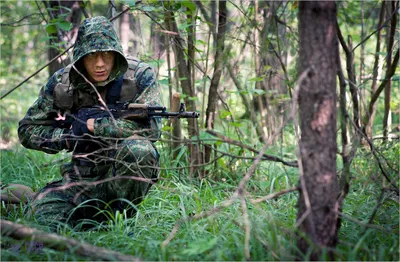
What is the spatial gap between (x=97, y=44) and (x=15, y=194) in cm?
119

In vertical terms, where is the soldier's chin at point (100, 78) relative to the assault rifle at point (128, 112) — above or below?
above

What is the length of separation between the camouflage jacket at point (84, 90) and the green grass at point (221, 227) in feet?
1.68

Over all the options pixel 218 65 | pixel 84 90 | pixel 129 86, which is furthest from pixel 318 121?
pixel 218 65

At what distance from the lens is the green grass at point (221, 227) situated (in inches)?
94.7

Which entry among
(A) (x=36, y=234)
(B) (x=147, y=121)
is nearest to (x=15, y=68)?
(B) (x=147, y=121)

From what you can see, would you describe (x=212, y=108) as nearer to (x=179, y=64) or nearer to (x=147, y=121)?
(x=179, y=64)

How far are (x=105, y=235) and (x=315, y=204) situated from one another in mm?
1198

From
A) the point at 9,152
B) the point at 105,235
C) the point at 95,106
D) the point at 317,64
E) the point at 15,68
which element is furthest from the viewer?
the point at 15,68

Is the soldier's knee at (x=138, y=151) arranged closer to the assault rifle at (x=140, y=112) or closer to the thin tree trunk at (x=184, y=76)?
the assault rifle at (x=140, y=112)

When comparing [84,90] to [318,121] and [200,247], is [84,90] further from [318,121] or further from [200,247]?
[318,121]

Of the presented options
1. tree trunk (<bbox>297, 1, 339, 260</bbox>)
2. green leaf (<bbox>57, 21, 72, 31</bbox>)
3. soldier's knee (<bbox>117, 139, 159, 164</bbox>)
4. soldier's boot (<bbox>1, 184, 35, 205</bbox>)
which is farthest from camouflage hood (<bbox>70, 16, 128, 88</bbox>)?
tree trunk (<bbox>297, 1, 339, 260</bbox>)

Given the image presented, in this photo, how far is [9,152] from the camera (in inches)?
213

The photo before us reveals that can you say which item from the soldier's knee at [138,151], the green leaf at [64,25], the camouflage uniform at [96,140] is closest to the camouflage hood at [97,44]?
the camouflage uniform at [96,140]

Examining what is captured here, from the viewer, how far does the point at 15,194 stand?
12.1ft
